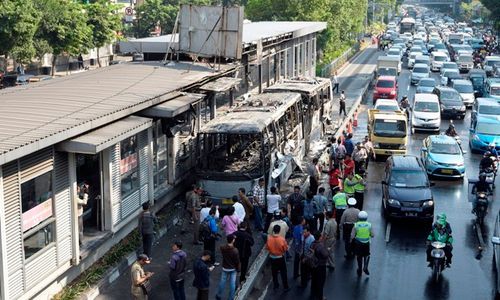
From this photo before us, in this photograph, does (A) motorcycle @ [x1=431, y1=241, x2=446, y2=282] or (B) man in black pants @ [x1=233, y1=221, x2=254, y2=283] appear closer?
(B) man in black pants @ [x1=233, y1=221, x2=254, y2=283]

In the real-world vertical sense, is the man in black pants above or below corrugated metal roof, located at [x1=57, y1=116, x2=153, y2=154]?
below

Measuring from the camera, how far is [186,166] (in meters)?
22.9

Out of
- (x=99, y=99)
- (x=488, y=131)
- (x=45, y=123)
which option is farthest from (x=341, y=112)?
(x=45, y=123)

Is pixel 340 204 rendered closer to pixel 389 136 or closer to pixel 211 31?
pixel 211 31

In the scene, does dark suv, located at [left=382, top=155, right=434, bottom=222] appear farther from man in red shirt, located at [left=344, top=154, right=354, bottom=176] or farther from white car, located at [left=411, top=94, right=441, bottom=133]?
white car, located at [left=411, top=94, right=441, bottom=133]

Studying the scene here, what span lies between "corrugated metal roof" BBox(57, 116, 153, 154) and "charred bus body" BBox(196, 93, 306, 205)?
144 inches

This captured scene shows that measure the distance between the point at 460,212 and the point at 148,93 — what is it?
10.2 meters

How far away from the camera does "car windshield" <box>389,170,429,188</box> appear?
21.8m

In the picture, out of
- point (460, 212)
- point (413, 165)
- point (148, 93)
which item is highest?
point (148, 93)

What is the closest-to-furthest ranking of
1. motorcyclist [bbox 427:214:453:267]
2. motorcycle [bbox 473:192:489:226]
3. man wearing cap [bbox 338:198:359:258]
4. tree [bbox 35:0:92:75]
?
1. motorcyclist [bbox 427:214:453:267]
2. man wearing cap [bbox 338:198:359:258]
3. motorcycle [bbox 473:192:489:226]
4. tree [bbox 35:0:92:75]

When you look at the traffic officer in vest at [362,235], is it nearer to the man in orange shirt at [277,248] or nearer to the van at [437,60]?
the man in orange shirt at [277,248]

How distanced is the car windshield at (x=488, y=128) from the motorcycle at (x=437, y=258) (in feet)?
51.7

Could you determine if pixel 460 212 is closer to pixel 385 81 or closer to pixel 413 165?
pixel 413 165

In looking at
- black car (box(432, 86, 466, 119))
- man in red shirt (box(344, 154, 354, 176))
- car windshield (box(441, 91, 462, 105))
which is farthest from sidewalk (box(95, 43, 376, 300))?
car windshield (box(441, 91, 462, 105))
